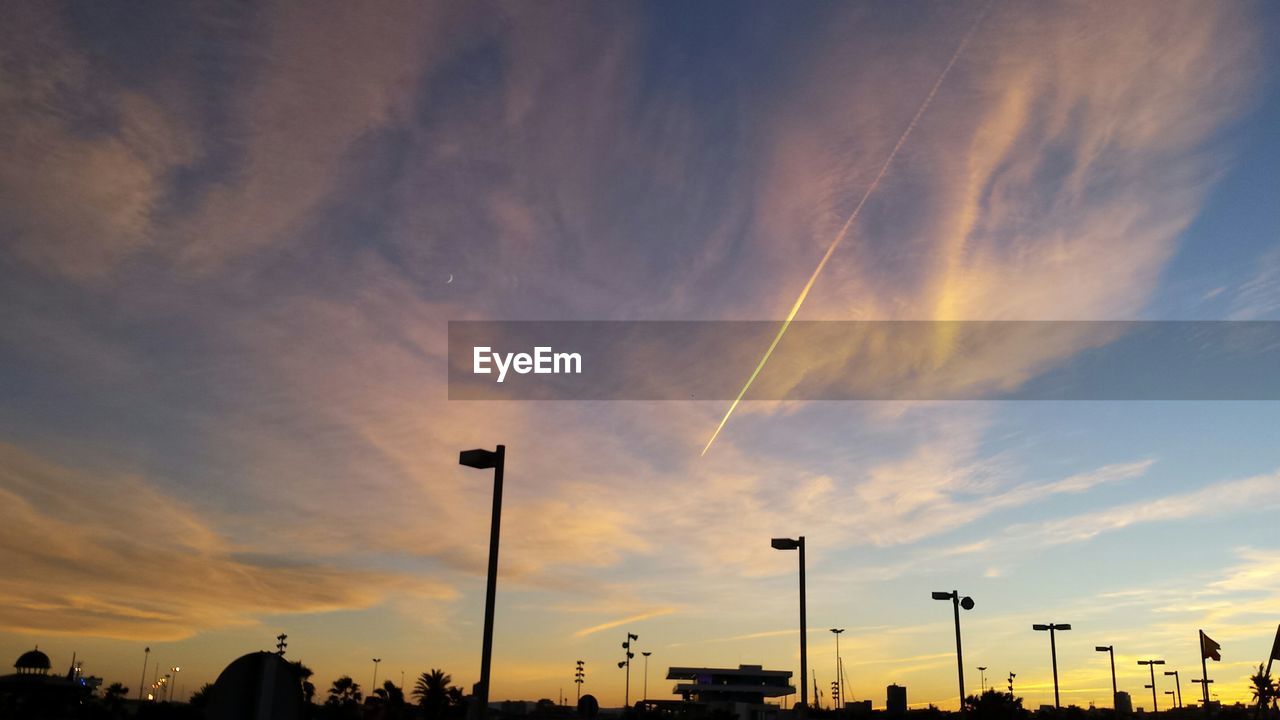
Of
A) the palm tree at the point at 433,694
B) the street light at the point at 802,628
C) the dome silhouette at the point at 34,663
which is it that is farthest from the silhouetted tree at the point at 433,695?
the dome silhouette at the point at 34,663

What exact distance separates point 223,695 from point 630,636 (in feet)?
348

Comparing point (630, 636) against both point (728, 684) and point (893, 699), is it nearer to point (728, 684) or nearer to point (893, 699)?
point (893, 699)

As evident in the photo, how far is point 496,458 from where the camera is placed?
14.6m

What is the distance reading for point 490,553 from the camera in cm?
1423

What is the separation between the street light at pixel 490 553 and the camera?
42.7 ft

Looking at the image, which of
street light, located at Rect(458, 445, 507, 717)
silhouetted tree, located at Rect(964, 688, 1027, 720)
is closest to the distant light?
street light, located at Rect(458, 445, 507, 717)

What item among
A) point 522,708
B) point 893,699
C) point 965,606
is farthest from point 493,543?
point 522,708

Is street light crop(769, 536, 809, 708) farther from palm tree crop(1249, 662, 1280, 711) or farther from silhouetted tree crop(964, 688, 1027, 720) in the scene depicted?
silhouetted tree crop(964, 688, 1027, 720)

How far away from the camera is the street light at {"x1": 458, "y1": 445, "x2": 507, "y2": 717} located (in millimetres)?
13008

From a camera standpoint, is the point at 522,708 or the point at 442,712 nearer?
the point at 442,712

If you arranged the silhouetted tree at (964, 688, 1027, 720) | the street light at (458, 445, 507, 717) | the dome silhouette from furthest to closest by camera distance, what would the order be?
1. the dome silhouette
2. the silhouetted tree at (964, 688, 1027, 720)
3. the street light at (458, 445, 507, 717)

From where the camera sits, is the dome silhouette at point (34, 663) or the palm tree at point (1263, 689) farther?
the dome silhouette at point (34, 663)

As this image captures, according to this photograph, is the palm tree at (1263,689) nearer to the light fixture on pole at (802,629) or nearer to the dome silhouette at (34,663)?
the light fixture on pole at (802,629)

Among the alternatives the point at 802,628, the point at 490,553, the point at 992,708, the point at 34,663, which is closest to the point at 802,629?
the point at 802,628
